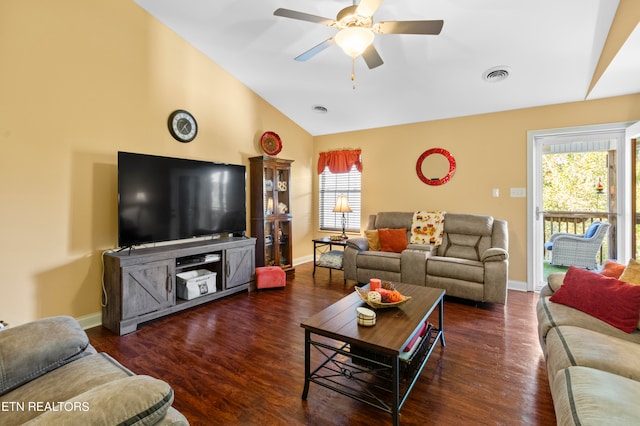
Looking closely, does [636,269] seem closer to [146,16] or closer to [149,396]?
[149,396]

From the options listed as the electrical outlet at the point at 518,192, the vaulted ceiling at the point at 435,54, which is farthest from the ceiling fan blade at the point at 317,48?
the electrical outlet at the point at 518,192

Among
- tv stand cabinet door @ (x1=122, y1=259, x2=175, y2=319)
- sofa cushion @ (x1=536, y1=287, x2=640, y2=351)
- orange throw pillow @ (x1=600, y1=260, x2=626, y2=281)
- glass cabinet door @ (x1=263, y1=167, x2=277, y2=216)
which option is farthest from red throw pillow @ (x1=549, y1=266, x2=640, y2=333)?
glass cabinet door @ (x1=263, y1=167, x2=277, y2=216)

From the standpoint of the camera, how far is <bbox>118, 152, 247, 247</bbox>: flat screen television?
293 centimetres

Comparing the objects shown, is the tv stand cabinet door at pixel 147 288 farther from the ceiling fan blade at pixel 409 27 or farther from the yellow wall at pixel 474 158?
the yellow wall at pixel 474 158

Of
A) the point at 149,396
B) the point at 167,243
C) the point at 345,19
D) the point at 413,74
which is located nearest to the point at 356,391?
the point at 149,396

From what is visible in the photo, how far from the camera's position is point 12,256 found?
248cm

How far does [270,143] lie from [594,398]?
4452 mm

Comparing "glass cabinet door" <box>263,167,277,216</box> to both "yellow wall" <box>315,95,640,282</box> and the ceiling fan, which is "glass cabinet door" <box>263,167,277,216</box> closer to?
"yellow wall" <box>315,95,640,282</box>

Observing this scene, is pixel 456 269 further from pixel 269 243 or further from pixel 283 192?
pixel 283 192

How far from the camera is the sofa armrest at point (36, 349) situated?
Result: 47.7 inches

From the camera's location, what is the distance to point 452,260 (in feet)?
11.9

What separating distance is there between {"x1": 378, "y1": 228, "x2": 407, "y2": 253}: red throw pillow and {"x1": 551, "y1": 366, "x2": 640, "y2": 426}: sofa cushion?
9.30 ft

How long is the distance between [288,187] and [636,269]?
3.94m

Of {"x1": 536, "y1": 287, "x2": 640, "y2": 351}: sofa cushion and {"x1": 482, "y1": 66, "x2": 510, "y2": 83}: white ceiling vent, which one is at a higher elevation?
{"x1": 482, "y1": 66, "x2": 510, "y2": 83}: white ceiling vent
